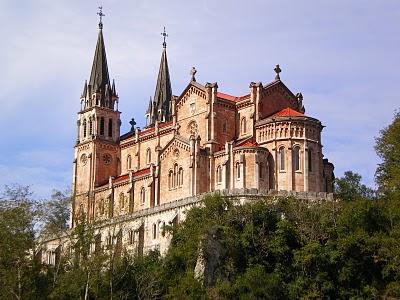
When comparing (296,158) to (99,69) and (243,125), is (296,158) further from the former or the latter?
(99,69)

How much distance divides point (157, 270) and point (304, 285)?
11.3 m

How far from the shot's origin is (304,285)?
6375 centimetres

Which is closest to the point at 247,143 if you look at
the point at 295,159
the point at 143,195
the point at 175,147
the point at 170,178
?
the point at 295,159

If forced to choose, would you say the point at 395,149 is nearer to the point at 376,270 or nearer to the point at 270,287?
the point at 376,270

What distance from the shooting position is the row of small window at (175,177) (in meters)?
83.5

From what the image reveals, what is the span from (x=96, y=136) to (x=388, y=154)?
4090 centimetres

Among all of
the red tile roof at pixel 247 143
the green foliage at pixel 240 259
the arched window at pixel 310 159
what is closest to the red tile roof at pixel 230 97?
the red tile roof at pixel 247 143

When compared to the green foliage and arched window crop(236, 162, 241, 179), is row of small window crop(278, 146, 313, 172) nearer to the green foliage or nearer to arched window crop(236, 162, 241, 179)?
arched window crop(236, 162, 241, 179)

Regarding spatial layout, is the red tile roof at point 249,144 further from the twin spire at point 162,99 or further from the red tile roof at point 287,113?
the twin spire at point 162,99

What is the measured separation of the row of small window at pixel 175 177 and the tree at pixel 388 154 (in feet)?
68.5

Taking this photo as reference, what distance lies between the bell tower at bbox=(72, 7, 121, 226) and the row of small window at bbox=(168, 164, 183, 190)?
15.0 m

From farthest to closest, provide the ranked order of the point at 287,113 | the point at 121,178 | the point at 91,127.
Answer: the point at 91,127 < the point at 121,178 < the point at 287,113

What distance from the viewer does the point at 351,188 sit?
241 feet

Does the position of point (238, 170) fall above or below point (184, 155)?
below
